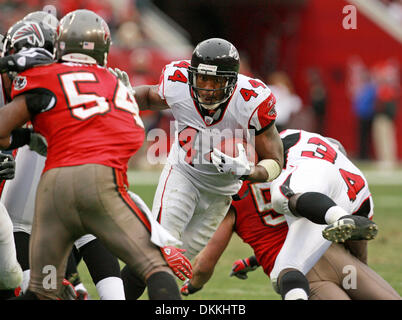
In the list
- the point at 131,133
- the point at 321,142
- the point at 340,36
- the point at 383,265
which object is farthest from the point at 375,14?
the point at 131,133

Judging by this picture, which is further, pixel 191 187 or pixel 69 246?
pixel 191 187

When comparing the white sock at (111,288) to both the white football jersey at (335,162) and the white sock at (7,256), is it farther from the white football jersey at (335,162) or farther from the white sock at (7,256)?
the white football jersey at (335,162)

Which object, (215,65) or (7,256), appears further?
(215,65)

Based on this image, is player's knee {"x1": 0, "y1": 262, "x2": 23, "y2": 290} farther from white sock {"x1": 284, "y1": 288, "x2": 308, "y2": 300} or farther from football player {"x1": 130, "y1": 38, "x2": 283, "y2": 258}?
white sock {"x1": 284, "y1": 288, "x2": 308, "y2": 300}

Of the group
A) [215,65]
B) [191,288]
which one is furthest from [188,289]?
[215,65]

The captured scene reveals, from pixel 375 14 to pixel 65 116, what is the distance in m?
15.6

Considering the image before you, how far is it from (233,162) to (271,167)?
1.02 ft

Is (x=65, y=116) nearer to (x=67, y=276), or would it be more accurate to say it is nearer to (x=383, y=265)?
(x=67, y=276)

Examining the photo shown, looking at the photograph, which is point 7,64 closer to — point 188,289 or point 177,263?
point 177,263

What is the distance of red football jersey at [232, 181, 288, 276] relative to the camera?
15.1ft

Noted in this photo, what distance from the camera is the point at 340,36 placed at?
1759 centimetres

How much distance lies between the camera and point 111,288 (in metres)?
4.18

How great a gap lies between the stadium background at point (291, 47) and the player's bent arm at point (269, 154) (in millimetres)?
6883
